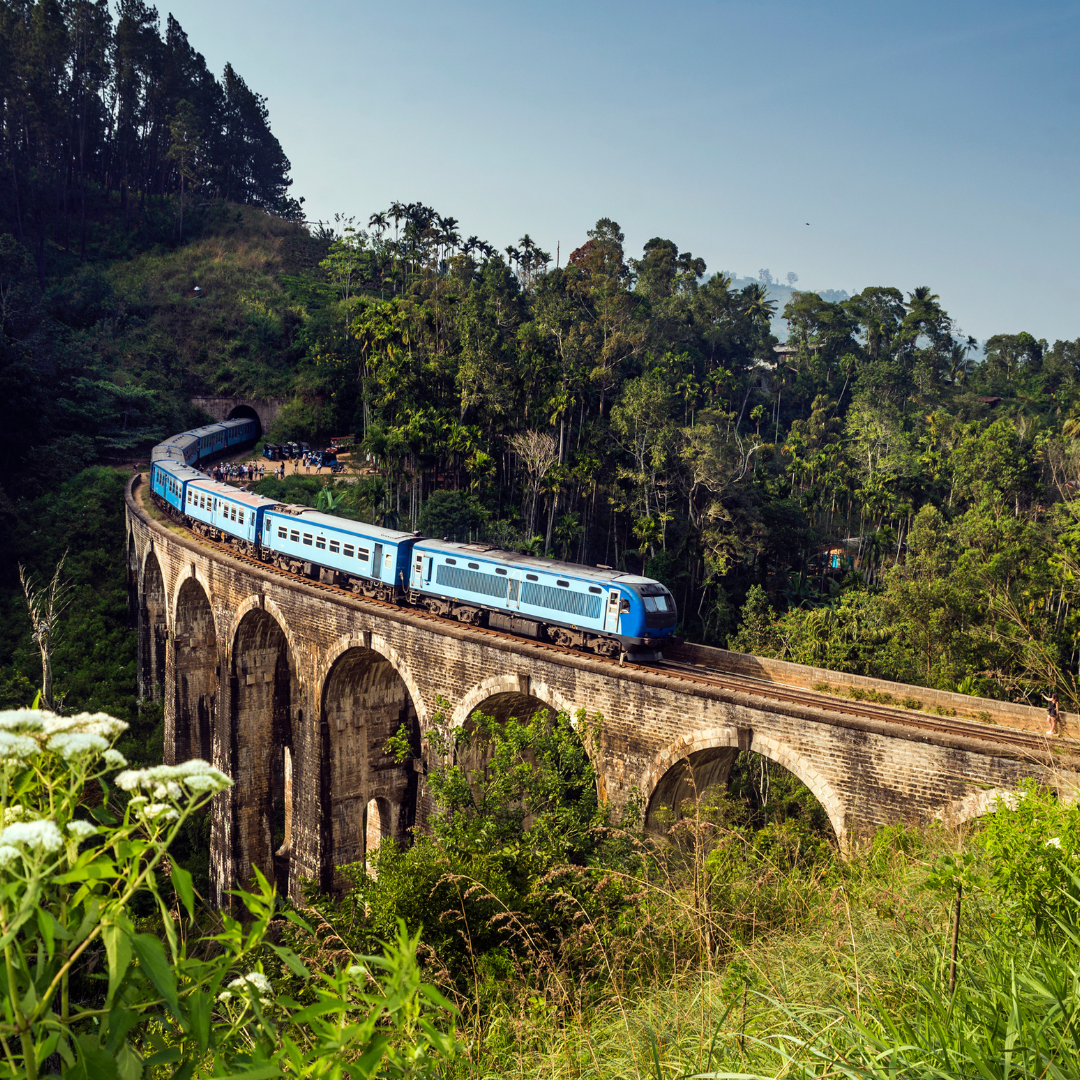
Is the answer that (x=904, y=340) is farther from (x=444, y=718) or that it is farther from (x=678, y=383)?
(x=444, y=718)

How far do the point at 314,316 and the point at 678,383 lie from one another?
111 ft

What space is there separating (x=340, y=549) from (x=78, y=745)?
24.8m

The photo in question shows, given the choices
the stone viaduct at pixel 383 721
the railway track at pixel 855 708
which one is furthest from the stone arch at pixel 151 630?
the railway track at pixel 855 708

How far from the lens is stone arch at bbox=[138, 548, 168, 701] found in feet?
124

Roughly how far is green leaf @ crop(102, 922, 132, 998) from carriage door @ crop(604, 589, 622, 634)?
1786 cm

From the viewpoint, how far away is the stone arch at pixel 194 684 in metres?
33.7

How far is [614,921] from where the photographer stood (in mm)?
11672

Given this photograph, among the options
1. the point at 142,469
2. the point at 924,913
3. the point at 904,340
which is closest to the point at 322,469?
the point at 142,469

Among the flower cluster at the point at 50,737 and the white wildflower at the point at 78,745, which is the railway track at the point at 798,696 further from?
the white wildflower at the point at 78,745

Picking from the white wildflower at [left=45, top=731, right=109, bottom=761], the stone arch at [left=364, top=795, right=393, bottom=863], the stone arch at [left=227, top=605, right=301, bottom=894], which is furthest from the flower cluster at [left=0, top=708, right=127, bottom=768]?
the stone arch at [left=227, top=605, right=301, bottom=894]

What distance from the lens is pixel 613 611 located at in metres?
20.4

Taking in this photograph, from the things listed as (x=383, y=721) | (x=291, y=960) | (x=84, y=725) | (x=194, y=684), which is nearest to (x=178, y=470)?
(x=194, y=684)

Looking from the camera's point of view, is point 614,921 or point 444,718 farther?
point 444,718

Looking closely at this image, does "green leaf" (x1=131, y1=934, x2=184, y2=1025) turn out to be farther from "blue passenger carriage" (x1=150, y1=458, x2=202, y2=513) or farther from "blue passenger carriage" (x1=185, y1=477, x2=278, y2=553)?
"blue passenger carriage" (x1=150, y1=458, x2=202, y2=513)
